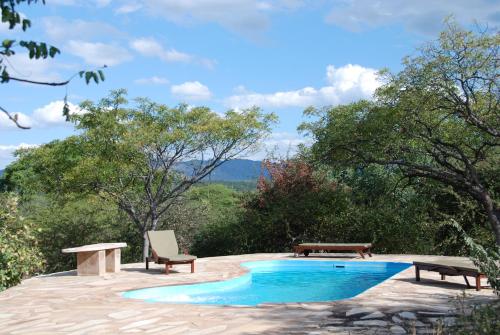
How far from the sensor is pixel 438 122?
1323 centimetres

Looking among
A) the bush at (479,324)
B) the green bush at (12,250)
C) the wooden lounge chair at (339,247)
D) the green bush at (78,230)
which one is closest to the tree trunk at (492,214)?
the wooden lounge chair at (339,247)

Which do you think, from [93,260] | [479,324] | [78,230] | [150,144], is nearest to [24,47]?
[479,324]

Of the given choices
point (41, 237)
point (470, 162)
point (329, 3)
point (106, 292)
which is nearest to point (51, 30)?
point (106, 292)

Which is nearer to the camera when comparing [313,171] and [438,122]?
[438,122]

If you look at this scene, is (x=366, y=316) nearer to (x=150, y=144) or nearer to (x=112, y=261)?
(x=112, y=261)

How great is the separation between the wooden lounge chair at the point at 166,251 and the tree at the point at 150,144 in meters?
4.07

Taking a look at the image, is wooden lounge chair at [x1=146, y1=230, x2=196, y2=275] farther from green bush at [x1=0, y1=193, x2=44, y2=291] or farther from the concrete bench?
green bush at [x1=0, y1=193, x2=44, y2=291]

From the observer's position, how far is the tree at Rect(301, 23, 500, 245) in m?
12.2

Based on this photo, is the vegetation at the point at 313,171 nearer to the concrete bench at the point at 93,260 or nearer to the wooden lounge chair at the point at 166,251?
the concrete bench at the point at 93,260

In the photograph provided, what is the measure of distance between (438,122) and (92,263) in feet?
28.2

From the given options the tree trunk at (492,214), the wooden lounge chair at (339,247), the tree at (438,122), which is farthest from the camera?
the wooden lounge chair at (339,247)

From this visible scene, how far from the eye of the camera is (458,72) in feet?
39.9

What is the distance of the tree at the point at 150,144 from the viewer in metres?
15.3

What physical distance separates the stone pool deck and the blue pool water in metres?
0.39
